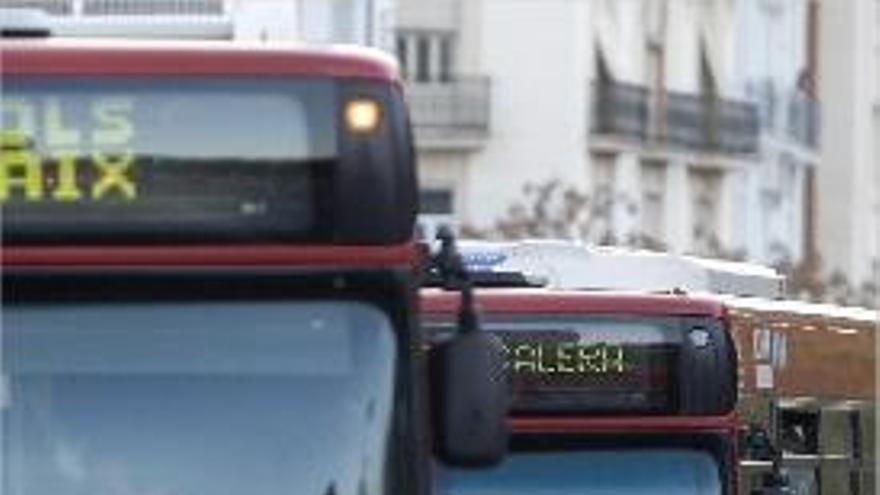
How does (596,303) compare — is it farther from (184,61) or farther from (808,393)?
(184,61)

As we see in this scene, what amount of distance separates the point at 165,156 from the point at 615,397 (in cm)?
409

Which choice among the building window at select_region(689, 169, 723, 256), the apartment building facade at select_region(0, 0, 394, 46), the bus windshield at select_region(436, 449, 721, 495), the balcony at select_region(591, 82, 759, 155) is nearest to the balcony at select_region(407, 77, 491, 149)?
the balcony at select_region(591, 82, 759, 155)

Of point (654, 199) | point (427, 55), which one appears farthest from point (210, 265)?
point (654, 199)

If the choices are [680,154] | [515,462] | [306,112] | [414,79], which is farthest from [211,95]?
[680,154]

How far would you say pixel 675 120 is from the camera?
59.8 meters

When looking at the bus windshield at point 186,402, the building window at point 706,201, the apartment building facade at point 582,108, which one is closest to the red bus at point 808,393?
the bus windshield at point 186,402

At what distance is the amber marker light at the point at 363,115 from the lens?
9648mm

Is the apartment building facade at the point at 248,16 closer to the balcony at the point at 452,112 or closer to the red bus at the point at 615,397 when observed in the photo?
the red bus at the point at 615,397

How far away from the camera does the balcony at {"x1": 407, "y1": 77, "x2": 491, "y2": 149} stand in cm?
5488

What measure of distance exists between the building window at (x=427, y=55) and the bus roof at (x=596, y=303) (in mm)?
41184

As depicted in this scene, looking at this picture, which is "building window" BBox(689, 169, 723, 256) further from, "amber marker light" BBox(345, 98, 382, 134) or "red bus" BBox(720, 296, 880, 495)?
"amber marker light" BBox(345, 98, 382, 134)

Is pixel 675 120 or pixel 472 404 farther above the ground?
pixel 675 120

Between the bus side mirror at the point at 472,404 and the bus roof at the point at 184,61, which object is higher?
the bus roof at the point at 184,61

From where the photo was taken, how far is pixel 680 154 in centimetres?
6031
